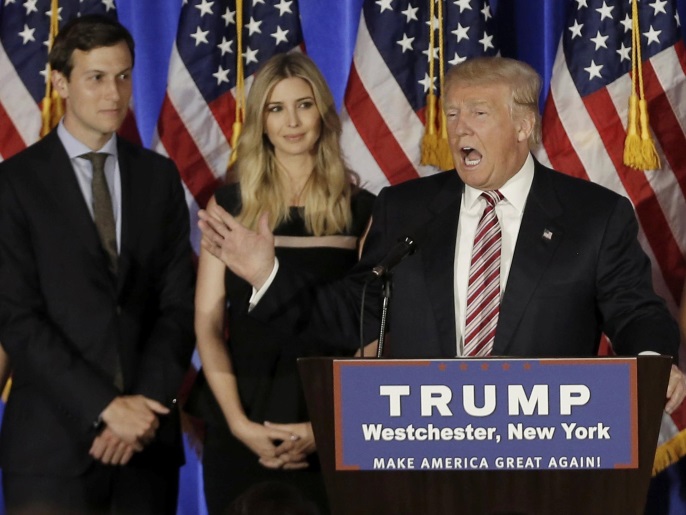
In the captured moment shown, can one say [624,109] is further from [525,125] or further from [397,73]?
[525,125]

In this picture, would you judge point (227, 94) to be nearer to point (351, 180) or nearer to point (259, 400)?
point (351, 180)

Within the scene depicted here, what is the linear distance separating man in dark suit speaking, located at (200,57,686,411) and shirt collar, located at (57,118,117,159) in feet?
3.29

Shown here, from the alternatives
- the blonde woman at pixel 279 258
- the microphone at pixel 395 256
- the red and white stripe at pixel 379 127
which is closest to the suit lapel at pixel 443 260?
the microphone at pixel 395 256

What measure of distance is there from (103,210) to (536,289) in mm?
1392

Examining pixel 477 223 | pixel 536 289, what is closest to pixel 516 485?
pixel 536 289

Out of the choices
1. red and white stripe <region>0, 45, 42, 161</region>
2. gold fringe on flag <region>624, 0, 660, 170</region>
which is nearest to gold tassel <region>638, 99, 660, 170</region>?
gold fringe on flag <region>624, 0, 660, 170</region>

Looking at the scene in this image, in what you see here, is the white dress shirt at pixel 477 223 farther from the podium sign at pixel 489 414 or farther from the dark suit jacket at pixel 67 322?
the dark suit jacket at pixel 67 322

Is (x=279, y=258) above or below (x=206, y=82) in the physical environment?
below

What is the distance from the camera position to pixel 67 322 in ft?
11.1

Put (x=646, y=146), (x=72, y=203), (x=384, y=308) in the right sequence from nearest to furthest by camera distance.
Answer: (x=384, y=308) < (x=72, y=203) < (x=646, y=146)

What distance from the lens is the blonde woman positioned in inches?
138

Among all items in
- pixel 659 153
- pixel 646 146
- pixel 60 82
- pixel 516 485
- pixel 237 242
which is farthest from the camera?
pixel 659 153

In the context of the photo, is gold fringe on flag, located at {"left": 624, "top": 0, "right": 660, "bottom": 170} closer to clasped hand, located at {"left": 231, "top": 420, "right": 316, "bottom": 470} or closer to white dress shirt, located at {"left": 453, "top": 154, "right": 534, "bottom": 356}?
white dress shirt, located at {"left": 453, "top": 154, "right": 534, "bottom": 356}

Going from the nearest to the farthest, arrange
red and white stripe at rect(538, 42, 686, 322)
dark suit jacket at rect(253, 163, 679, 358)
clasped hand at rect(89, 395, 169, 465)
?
dark suit jacket at rect(253, 163, 679, 358) → clasped hand at rect(89, 395, 169, 465) → red and white stripe at rect(538, 42, 686, 322)
